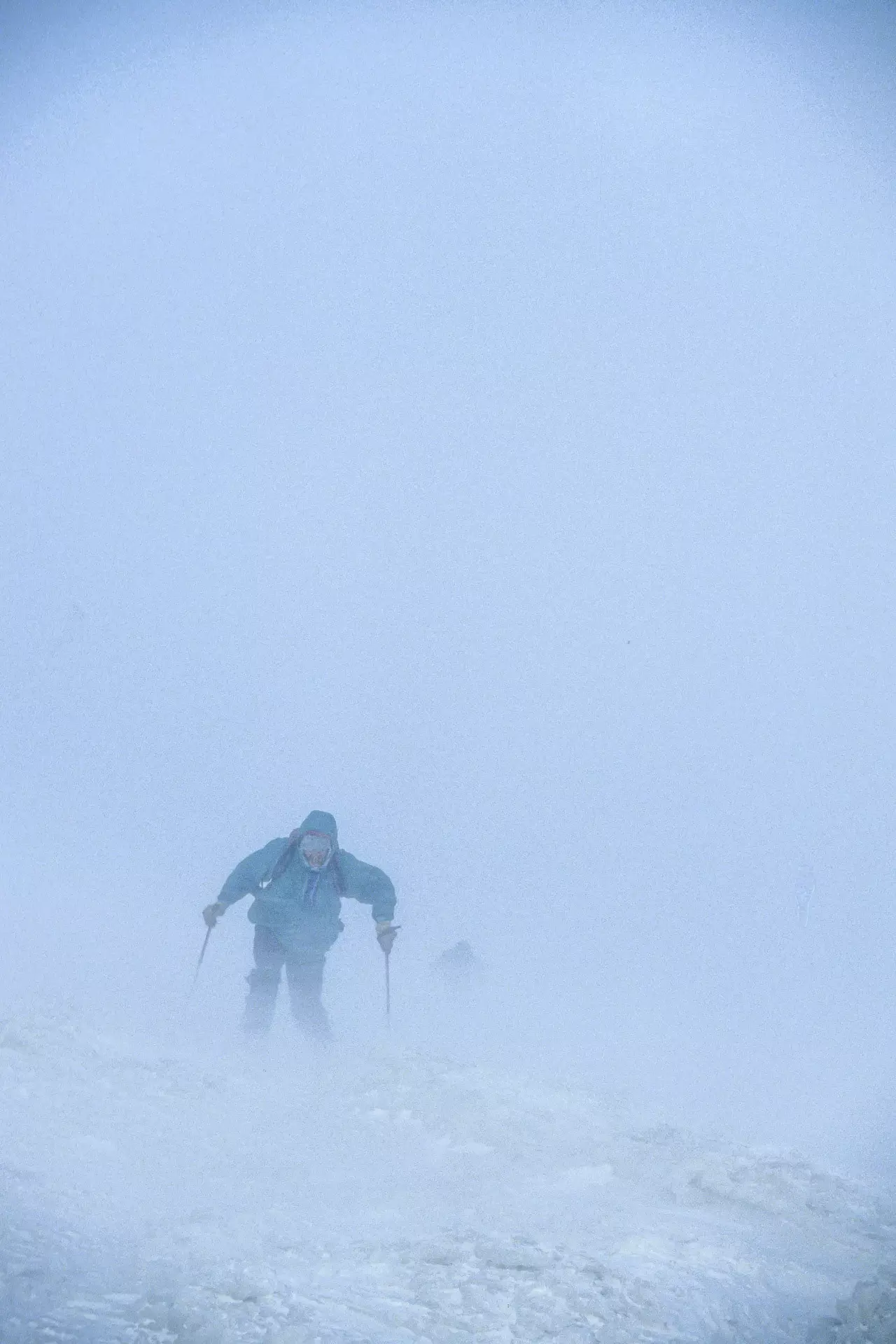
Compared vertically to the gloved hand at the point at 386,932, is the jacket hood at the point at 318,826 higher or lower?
higher

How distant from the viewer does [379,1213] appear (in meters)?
3.95

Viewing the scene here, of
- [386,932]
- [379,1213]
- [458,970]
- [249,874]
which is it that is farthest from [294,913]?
[458,970]

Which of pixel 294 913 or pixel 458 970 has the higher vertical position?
pixel 458 970

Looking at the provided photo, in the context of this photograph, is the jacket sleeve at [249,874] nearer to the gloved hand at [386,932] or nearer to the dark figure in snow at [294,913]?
the dark figure in snow at [294,913]

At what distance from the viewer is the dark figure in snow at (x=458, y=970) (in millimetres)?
12461

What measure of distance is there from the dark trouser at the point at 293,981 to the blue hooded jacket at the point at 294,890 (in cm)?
12

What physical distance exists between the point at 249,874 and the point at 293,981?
0.99 m

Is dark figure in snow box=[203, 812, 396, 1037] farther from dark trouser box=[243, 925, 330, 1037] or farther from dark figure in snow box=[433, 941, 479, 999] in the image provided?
dark figure in snow box=[433, 941, 479, 999]

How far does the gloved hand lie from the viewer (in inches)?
326

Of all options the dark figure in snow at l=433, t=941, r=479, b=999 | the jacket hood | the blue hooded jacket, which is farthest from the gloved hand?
the dark figure in snow at l=433, t=941, r=479, b=999

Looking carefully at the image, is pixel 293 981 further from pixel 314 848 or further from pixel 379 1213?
pixel 379 1213

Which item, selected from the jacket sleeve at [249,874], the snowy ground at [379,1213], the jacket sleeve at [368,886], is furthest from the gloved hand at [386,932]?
the snowy ground at [379,1213]

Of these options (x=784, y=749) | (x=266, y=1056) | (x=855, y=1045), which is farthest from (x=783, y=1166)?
(x=784, y=749)

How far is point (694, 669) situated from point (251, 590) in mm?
40698
